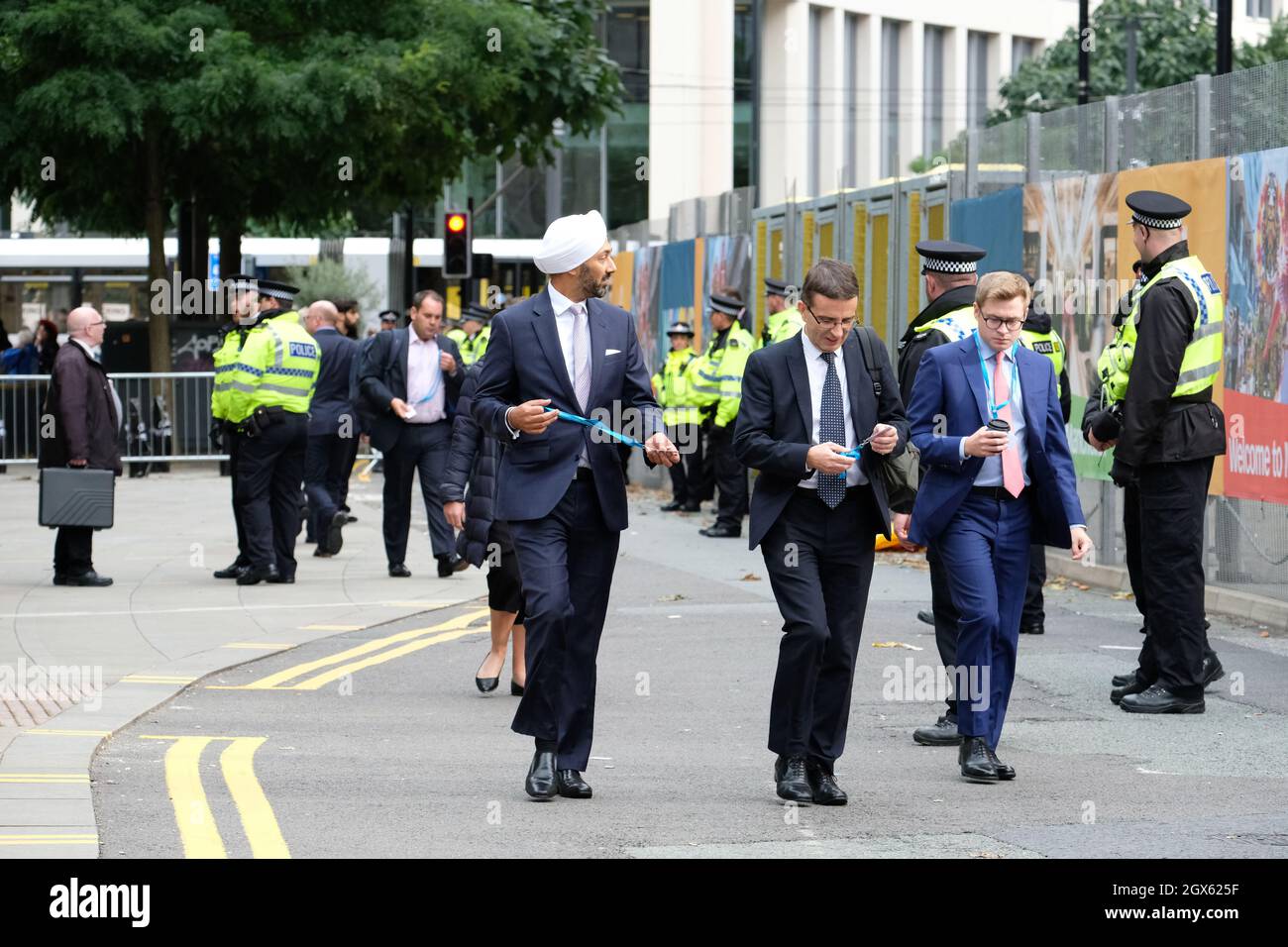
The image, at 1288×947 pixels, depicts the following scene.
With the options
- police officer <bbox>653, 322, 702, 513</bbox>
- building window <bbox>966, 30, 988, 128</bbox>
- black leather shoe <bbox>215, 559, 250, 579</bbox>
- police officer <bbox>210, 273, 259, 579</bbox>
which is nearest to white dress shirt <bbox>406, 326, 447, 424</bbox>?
police officer <bbox>210, 273, 259, 579</bbox>

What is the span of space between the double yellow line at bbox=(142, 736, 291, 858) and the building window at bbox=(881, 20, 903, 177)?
51.9 meters

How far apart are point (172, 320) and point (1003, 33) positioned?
128 ft

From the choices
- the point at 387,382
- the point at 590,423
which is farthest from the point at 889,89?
the point at 590,423

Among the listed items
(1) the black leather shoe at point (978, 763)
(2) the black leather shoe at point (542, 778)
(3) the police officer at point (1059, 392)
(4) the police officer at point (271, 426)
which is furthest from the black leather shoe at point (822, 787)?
(4) the police officer at point (271, 426)

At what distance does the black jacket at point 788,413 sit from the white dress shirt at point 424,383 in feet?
23.8

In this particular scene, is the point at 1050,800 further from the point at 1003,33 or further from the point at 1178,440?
the point at 1003,33

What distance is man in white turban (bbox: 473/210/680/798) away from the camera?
285 inches

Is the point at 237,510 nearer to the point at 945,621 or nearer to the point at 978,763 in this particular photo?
the point at 945,621

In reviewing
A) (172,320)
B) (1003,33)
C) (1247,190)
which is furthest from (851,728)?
(1003,33)

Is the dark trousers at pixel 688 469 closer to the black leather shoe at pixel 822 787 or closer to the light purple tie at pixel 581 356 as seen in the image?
the light purple tie at pixel 581 356

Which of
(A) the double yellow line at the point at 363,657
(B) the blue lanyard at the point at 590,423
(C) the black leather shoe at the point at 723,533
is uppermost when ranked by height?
(B) the blue lanyard at the point at 590,423

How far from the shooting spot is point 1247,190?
11.9 m

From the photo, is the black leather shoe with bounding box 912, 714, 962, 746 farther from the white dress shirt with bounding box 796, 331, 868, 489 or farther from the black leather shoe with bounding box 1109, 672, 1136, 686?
the white dress shirt with bounding box 796, 331, 868, 489

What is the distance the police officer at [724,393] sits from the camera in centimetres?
1784
